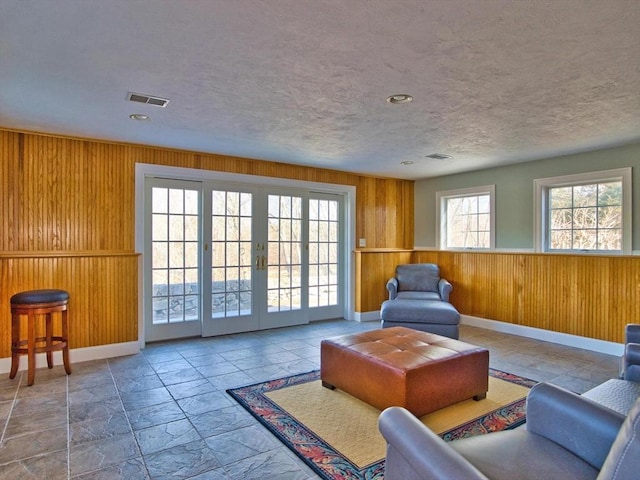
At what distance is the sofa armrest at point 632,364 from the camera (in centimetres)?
229

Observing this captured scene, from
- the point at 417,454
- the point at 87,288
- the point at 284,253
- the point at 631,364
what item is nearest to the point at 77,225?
the point at 87,288

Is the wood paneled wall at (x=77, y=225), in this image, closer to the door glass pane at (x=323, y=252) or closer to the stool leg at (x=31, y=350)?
the stool leg at (x=31, y=350)

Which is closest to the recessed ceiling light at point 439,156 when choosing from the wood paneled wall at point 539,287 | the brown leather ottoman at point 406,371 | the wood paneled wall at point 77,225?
the wood paneled wall at point 539,287

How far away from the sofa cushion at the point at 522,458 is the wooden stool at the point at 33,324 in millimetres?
3512

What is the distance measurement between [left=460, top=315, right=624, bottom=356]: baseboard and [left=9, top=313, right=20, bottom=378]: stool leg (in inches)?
216

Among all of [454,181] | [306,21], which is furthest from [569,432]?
[454,181]

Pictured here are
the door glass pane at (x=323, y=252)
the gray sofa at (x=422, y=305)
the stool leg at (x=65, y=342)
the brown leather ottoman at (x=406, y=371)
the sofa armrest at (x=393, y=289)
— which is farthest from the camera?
the door glass pane at (x=323, y=252)

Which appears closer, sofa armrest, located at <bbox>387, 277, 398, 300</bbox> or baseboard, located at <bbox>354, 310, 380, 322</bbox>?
sofa armrest, located at <bbox>387, 277, 398, 300</bbox>

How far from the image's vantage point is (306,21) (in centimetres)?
188

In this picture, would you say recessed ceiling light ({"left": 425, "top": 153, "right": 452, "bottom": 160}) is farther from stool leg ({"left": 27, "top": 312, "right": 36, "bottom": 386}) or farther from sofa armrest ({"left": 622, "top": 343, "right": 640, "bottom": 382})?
stool leg ({"left": 27, "top": 312, "right": 36, "bottom": 386})

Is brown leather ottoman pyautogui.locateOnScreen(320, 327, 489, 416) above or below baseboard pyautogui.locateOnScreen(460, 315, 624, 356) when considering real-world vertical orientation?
above

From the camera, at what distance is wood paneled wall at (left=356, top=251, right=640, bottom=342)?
14.1ft

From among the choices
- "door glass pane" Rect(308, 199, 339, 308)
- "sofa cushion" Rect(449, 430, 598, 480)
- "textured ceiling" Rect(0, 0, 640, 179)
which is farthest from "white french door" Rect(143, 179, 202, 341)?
"sofa cushion" Rect(449, 430, 598, 480)

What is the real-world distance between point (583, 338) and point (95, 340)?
5.51 m
